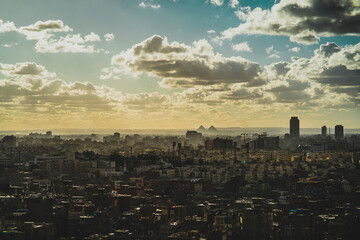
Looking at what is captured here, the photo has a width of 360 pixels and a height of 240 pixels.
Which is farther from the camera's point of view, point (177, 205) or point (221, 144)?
point (221, 144)

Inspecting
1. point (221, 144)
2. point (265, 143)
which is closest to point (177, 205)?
point (221, 144)

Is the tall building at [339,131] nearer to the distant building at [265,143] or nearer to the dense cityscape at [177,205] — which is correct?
the distant building at [265,143]

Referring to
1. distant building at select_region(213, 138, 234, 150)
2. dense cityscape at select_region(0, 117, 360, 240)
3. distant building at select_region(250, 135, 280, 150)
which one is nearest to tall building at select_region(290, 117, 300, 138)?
distant building at select_region(250, 135, 280, 150)

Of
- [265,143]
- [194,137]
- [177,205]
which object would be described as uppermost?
[194,137]

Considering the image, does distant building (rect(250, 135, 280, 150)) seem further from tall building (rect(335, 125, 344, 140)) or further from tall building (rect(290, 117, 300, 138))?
tall building (rect(335, 125, 344, 140))

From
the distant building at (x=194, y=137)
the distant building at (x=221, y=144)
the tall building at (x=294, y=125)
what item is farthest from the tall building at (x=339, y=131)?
the distant building at (x=221, y=144)

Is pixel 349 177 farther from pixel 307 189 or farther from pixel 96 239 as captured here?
pixel 96 239

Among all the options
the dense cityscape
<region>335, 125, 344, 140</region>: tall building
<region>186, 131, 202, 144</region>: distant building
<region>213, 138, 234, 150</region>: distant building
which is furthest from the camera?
<region>186, 131, 202, 144</region>: distant building

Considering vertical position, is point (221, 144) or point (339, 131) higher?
point (339, 131)

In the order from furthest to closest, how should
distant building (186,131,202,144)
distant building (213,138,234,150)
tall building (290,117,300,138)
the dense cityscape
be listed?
distant building (186,131,202,144)
tall building (290,117,300,138)
distant building (213,138,234,150)
the dense cityscape

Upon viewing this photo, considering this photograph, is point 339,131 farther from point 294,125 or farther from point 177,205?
point 177,205

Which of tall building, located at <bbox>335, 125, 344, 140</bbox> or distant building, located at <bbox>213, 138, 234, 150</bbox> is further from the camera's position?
tall building, located at <bbox>335, 125, 344, 140</bbox>
